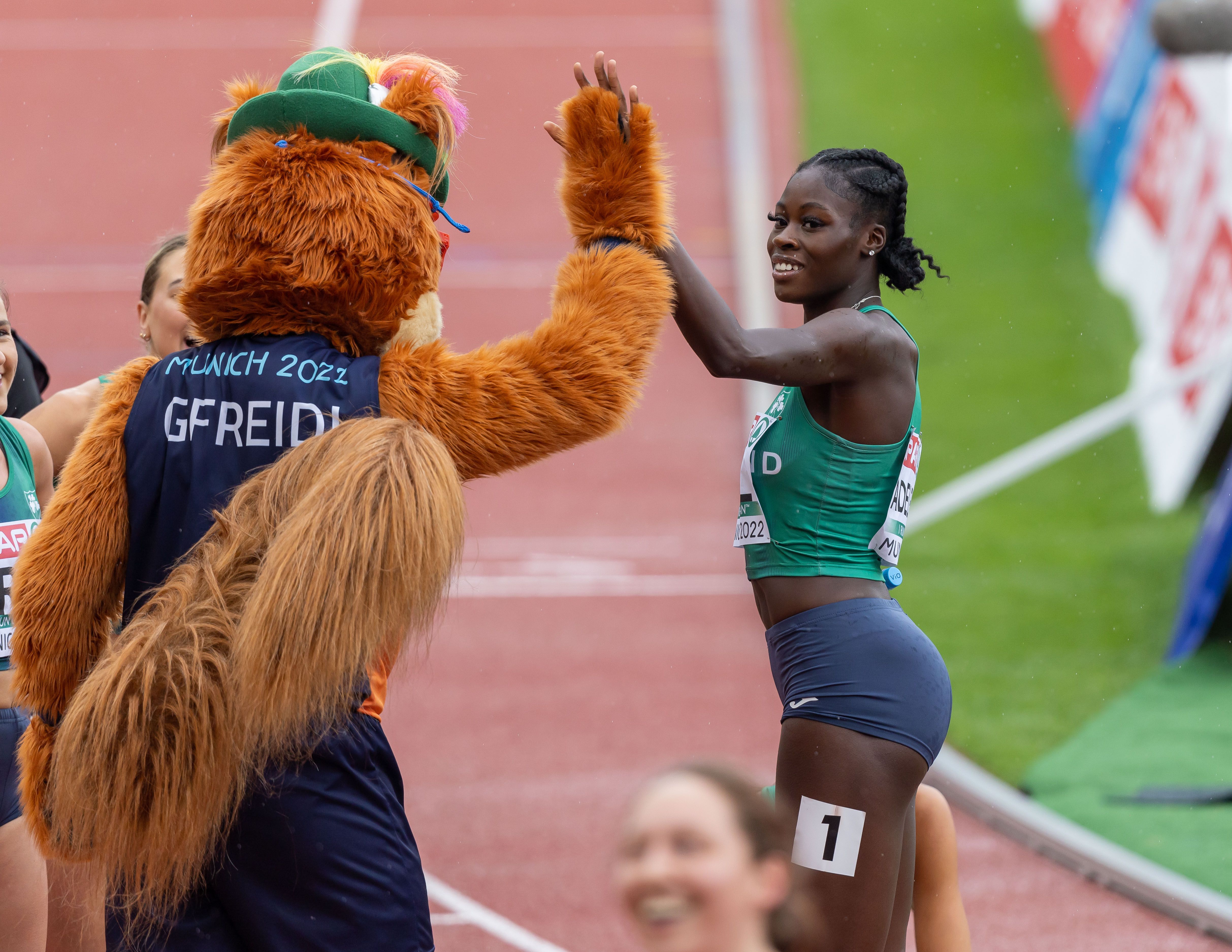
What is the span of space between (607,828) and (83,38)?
15102mm

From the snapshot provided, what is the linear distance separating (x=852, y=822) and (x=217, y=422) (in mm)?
1299

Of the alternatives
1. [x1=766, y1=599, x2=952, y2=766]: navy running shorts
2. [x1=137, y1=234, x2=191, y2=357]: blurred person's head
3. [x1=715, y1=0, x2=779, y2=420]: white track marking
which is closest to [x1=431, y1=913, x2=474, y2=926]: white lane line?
[x1=137, y1=234, x2=191, y2=357]: blurred person's head

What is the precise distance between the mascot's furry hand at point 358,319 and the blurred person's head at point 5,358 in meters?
0.93

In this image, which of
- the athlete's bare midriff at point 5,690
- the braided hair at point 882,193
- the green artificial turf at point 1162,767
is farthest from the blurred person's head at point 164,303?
the green artificial turf at point 1162,767

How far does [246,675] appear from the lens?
86.6 inches

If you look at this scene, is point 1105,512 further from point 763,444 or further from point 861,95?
point 861,95

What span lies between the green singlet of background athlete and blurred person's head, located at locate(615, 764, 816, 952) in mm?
832

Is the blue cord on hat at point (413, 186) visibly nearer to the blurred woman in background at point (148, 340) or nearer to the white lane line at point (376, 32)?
the blurred woman in background at point (148, 340)

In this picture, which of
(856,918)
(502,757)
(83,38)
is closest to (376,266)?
(856,918)

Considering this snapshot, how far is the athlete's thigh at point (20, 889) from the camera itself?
10.0ft

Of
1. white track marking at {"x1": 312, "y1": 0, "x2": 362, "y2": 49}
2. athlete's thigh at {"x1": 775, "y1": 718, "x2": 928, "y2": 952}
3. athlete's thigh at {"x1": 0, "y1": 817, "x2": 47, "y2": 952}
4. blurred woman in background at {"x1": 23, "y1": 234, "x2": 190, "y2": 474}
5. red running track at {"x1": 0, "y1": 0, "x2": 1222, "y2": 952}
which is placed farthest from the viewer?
white track marking at {"x1": 312, "y1": 0, "x2": 362, "y2": 49}

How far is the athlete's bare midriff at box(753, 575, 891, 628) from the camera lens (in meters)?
2.76

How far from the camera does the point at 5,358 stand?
332cm

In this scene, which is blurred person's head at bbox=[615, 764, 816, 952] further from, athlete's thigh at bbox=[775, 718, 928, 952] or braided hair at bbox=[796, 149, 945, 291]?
braided hair at bbox=[796, 149, 945, 291]
